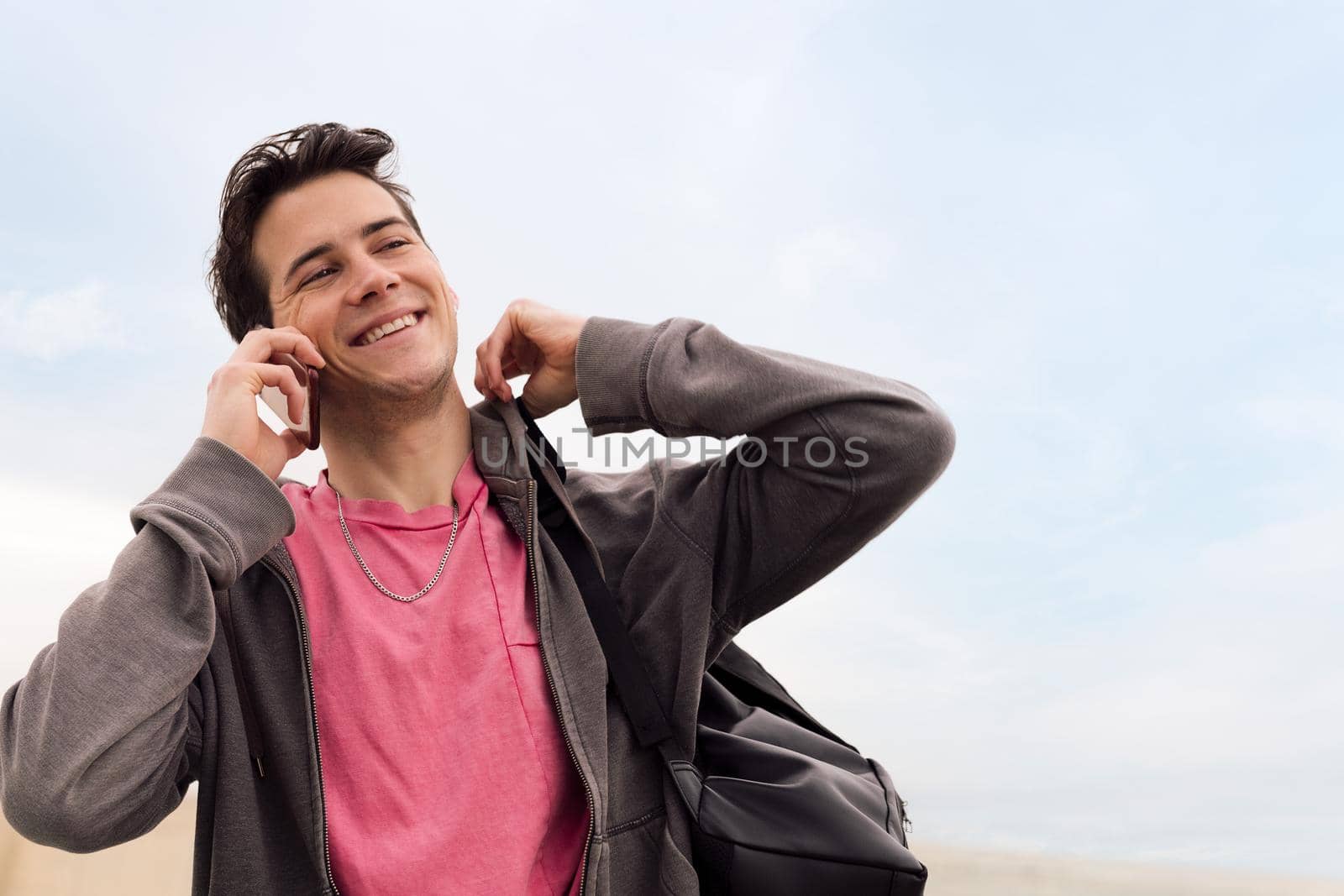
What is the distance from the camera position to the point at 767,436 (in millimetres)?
2090

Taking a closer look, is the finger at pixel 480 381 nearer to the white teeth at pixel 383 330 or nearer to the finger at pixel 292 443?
the white teeth at pixel 383 330

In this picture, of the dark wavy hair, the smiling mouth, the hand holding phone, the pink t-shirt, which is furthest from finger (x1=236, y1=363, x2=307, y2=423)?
the dark wavy hair

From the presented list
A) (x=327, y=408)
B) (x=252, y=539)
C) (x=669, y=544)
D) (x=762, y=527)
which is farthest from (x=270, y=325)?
(x=762, y=527)

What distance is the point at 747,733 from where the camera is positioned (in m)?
2.06

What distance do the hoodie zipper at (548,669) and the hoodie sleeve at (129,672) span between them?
534mm

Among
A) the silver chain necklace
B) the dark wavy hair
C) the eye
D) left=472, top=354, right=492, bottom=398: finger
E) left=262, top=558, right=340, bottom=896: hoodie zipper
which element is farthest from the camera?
the dark wavy hair

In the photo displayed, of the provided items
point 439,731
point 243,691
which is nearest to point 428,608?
point 439,731

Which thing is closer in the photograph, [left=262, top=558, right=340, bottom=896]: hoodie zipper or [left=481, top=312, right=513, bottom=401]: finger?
[left=262, top=558, right=340, bottom=896]: hoodie zipper

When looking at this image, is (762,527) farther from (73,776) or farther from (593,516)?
(73,776)

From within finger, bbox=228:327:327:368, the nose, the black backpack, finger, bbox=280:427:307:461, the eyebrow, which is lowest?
the black backpack

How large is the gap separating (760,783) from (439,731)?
0.64 m

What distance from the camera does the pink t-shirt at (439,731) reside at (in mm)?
1923

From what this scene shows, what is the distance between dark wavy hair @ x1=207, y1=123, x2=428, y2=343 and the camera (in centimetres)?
259

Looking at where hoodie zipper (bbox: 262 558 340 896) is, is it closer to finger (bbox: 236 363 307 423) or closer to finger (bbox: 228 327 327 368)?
finger (bbox: 236 363 307 423)
